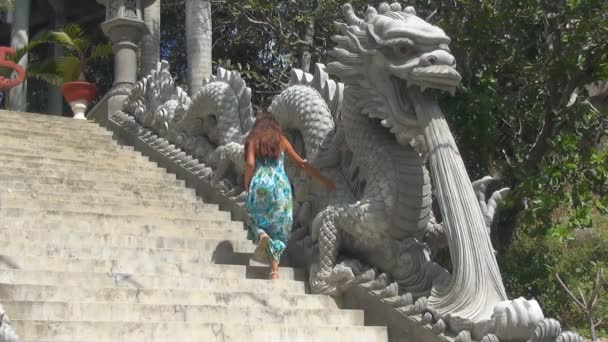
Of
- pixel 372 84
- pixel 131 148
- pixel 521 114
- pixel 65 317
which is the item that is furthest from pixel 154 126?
pixel 65 317

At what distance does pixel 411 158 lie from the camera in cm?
618

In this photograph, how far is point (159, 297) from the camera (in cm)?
538

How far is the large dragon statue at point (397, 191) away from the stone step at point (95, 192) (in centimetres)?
173

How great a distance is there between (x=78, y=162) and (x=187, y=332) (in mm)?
5083

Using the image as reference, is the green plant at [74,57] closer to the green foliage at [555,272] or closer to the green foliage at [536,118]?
the green foliage at [536,118]

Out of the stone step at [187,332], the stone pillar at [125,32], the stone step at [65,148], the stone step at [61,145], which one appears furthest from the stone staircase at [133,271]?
the stone pillar at [125,32]

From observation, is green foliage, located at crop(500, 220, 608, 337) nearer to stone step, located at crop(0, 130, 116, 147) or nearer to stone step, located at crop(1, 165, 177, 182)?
stone step, located at crop(1, 165, 177, 182)

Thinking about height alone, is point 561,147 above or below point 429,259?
above

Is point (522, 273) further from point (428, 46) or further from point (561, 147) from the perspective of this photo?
point (428, 46)

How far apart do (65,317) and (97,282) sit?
730 mm

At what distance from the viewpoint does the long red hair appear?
6531 mm

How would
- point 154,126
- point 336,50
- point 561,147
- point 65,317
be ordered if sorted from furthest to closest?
point 154,126
point 561,147
point 336,50
point 65,317

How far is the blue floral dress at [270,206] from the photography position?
6312mm

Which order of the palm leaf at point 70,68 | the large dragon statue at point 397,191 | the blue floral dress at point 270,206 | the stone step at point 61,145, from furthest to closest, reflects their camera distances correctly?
the palm leaf at point 70,68, the stone step at point 61,145, the blue floral dress at point 270,206, the large dragon statue at point 397,191
